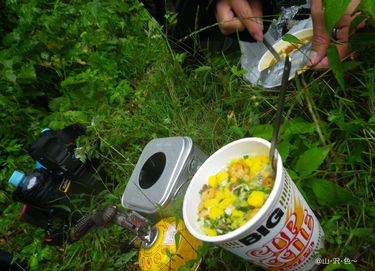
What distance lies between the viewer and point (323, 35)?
3.70ft

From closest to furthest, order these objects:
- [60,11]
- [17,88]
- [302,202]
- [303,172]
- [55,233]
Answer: [302,202] → [303,172] → [55,233] → [17,88] → [60,11]

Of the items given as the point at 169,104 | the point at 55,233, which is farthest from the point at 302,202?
the point at 55,233

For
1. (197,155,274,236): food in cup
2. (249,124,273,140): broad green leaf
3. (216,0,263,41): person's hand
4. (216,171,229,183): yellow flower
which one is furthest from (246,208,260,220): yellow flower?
(216,0,263,41): person's hand

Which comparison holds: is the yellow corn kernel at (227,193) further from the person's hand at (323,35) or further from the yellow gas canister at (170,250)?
the person's hand at (323,35)

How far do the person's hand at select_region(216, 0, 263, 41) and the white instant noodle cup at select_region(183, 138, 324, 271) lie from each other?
64cm

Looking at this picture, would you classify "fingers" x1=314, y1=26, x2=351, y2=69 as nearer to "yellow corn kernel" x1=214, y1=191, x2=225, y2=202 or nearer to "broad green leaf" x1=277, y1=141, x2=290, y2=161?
"broad green leaf" x1=277, y1=141, x2=290, y2=161

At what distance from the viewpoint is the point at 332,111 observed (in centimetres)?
118

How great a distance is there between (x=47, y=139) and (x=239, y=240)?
1.09 meters

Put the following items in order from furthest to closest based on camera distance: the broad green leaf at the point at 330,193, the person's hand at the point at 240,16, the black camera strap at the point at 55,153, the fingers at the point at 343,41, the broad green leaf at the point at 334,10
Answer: the black camera strap at the point at 55,153 < the person's hand at the point at 240,16 < the fingers at the point at 343,41 < the broad green leaf at the point at 330,193 < the broad green leaf at the point at 334,10

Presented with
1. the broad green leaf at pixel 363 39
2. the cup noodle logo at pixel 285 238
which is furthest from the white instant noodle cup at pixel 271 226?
the broad green leaf at pixel 363 39

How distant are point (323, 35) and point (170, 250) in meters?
0.83

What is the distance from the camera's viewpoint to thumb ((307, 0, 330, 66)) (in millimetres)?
1099

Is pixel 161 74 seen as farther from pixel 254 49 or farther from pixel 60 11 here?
pixel 60 11

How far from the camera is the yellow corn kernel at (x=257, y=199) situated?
0.79 m
